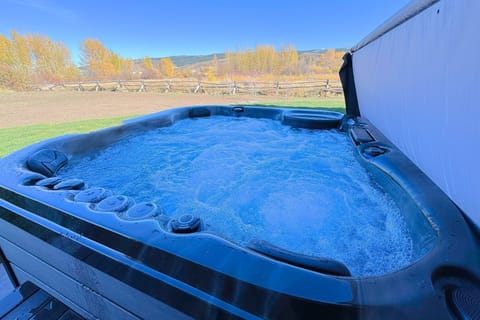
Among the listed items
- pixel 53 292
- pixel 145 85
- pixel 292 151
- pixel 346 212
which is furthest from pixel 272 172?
pixel 145 85

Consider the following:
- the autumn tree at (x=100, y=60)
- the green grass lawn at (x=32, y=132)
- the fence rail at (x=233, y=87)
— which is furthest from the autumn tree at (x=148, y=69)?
the green grass lawn at (x=32, y=132)

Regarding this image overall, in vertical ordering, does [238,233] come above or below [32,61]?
below

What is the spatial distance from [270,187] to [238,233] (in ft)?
2.00

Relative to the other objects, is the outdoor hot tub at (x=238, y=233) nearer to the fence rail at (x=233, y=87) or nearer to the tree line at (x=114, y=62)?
the fence rail at (x=233, y=87)

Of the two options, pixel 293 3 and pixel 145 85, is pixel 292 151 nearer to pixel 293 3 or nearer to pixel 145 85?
pixel 145 85

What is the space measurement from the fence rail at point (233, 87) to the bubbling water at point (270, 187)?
7.47 m

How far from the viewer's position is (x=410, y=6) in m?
1.27

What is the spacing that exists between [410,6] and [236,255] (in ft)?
5.28

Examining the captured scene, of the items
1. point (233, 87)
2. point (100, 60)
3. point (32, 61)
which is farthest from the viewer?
point (100, 60)

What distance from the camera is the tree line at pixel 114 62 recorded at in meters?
A: 16.6

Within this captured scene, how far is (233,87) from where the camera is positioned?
1052 cm

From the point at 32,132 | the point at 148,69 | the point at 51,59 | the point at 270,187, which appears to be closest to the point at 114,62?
the point at 148,69

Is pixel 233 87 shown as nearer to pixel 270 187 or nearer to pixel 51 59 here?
pixel 270 187

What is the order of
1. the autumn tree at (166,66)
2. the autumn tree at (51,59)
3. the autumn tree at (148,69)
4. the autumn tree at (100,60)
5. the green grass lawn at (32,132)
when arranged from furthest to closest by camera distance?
the autumn tree at (166,66) < the autumn tree at (100,60) < the autumn tree at (148,69) < the autumn tree at (51,59) < the green grass lawn at (32,132)
